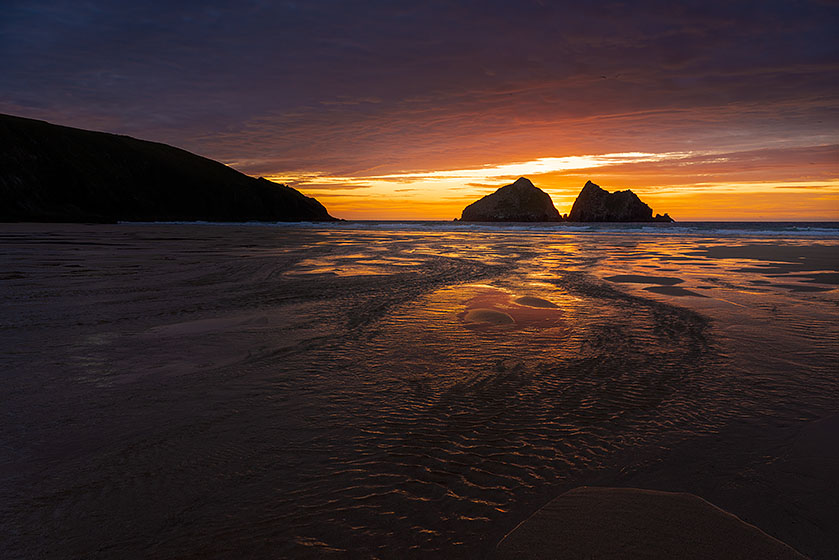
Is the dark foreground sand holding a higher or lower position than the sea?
lower

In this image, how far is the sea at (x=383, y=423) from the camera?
2.26 metres

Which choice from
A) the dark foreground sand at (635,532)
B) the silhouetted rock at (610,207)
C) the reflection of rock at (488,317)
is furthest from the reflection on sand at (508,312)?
the silhouetted rock at (610,207)

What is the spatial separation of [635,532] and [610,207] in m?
183

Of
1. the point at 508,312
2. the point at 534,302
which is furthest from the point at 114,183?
the point at 508,312

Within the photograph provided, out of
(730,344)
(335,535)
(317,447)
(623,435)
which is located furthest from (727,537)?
(730,344)

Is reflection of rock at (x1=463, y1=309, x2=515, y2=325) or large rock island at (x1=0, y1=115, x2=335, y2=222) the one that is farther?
large rock island at (x1=0, y1=115, x2=335, y2=222)

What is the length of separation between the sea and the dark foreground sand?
0.34 feet

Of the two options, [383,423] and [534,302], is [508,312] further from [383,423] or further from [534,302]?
[383,423]

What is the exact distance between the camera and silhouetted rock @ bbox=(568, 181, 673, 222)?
161750 mm

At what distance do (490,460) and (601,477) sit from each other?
707mm

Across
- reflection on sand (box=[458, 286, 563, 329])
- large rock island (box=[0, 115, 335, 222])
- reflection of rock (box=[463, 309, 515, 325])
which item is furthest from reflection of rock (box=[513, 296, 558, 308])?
large rock island (box=[0, 115, 335, 222])

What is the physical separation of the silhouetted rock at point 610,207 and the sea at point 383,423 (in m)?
174

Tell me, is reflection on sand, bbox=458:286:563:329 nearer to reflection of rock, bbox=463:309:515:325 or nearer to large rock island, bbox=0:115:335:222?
reflection of rock, bbox=463:309:515:325

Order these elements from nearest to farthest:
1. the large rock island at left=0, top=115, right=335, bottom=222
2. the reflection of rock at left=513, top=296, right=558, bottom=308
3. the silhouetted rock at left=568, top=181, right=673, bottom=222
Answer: the reflection of rock at left=513, top=296, right=558, bottom=308 → the large rock island at left=0, top=115, right=335, bottom=222 → the silhouetted rock at left=568, top=181, right=673, bottom=222
